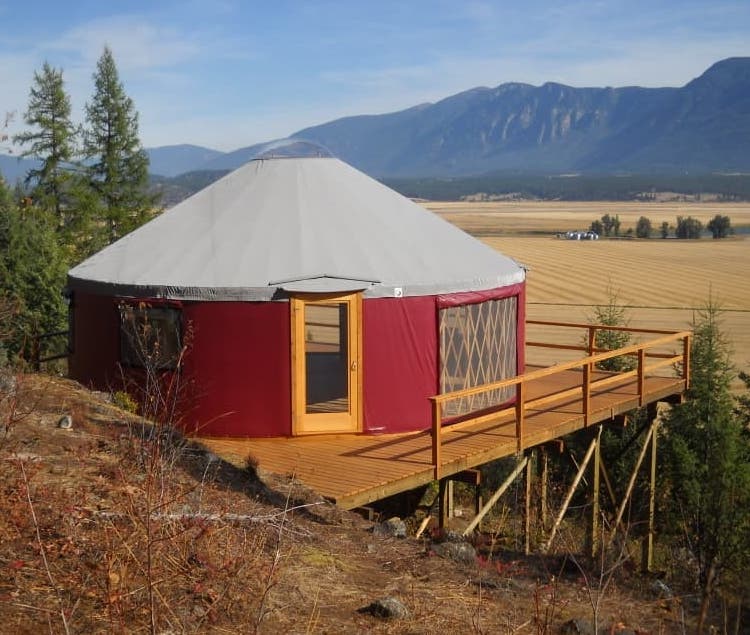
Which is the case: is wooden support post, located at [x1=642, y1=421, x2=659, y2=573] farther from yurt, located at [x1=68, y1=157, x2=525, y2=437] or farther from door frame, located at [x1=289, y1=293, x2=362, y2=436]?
door frame, located at [x1=289, y1=293, x2=362, y2=436]

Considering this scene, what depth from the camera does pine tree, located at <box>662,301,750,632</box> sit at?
39.5ft

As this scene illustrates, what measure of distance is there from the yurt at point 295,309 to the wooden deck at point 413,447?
307 mm

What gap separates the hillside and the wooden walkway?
500 millimetres

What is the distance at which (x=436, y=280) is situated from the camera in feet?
33.9

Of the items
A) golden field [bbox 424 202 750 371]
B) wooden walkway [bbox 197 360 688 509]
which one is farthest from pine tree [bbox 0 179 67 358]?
golden field [bbox 424 202 750 371]

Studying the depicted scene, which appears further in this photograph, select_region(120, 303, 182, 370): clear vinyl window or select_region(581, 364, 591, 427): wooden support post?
select_region(581, 364, 591, 427): wooden support post

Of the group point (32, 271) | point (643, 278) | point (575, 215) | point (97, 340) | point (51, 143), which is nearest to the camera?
point (97, 340)

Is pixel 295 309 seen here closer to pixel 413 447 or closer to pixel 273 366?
pixel 273 366

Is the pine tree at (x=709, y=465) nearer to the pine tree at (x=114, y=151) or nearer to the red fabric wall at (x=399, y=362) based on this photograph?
the red fabric wall at (x=399, y=362)

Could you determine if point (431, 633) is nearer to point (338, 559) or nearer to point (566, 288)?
point (338, 559)

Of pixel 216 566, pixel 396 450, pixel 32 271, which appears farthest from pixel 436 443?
pixel 32 271

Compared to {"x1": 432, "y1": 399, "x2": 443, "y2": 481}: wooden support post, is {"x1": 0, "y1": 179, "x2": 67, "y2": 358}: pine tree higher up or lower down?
higher up

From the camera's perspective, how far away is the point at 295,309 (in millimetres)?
9828

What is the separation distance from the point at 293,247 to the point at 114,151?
2487cm
